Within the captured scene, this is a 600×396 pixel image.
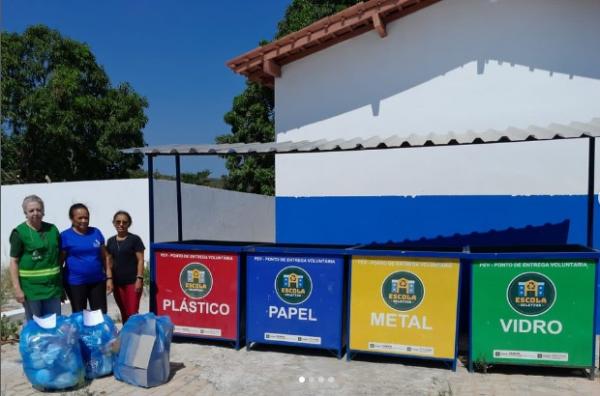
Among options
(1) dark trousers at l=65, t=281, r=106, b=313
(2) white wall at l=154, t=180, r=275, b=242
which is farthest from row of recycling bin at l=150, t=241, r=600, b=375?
(2) white wall at l=154, t=180, r=275, b=242

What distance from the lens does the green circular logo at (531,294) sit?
477cm

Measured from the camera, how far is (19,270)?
184 inches

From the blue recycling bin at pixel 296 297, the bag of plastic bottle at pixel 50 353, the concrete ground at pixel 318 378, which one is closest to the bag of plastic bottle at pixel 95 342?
the concrete ground at pixel 318 378

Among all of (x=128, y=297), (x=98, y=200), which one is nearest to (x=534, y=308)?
(x=128, y=297)

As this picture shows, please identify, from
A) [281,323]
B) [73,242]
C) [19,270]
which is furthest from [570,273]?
[19,270]

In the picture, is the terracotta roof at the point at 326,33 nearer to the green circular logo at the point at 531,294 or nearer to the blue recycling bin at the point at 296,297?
the blue recycling bin at the point at 296,297

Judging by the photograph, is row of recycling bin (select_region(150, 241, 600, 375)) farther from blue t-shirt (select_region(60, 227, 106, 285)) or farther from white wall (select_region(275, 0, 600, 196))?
white wall (select_region(275, 0, 600, 196))

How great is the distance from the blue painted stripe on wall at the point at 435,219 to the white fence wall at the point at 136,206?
2.92m

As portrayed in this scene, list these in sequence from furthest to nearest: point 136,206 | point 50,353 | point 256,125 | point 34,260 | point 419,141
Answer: point 256,125
point 136,206
point 419,141
point 34,260
point 50,353

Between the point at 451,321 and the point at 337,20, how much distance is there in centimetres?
452

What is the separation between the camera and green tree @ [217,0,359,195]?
16.5m

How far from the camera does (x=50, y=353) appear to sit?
4.33 meters

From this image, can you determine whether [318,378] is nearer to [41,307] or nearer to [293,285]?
[293,285]

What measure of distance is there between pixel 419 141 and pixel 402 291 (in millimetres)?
1451
